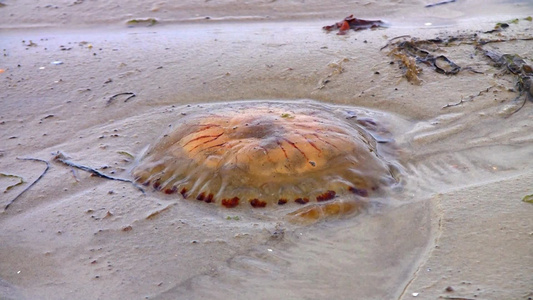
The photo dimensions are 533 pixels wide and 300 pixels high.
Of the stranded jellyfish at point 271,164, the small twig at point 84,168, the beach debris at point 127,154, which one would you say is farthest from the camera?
the beach debris at point 127,154

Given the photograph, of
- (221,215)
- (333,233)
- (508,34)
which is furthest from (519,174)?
(508,34)

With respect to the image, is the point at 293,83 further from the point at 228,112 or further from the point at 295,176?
the point at 295,176

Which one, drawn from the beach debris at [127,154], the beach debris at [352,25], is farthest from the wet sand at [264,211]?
the beach debris at [352,25]

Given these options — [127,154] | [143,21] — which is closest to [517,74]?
[127,154]

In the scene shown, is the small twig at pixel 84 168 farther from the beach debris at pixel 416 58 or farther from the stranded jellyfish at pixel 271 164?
the beach debris at pixel 416 58

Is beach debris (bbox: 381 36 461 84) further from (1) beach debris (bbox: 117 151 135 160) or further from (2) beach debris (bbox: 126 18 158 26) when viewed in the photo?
(2) beach debris (bbox: 126 18 158 26)

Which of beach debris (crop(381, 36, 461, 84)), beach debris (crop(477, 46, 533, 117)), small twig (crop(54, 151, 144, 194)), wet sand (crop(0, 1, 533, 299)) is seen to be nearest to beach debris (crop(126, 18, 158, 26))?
wet sand (crop(0, 1, 533, 299))

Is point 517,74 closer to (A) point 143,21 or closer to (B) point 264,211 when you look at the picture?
(B) point 264,211
